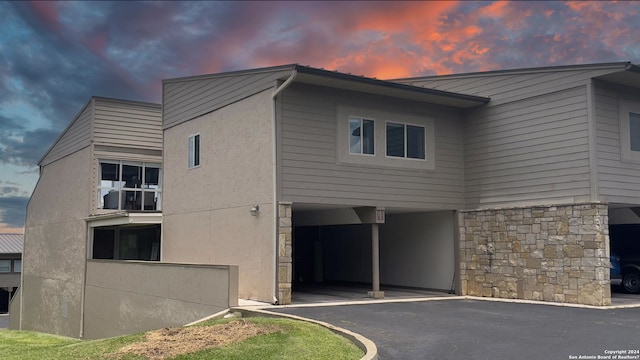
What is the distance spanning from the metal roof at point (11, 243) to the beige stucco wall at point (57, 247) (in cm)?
1787

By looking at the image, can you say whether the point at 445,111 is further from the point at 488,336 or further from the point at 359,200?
the point at 488,336

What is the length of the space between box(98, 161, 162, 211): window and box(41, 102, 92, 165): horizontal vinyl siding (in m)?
1.43

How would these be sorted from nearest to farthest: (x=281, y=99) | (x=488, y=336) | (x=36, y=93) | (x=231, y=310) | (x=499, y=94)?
(x=488, y=336) → (x=231, y=310) → (x=281, y=99) → (x=499, y=94) → (x=36, y=93)

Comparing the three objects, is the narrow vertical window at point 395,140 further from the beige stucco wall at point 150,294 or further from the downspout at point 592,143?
the beige stucco wall at point 150,294

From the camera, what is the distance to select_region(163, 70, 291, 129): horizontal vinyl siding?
50.6ft

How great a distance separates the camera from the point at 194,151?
725 inches

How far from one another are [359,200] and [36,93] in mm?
12234

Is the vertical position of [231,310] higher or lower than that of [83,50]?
lower

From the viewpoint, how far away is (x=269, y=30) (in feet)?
53.5

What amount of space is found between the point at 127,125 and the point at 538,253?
15816 mm

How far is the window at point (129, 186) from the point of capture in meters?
22.6

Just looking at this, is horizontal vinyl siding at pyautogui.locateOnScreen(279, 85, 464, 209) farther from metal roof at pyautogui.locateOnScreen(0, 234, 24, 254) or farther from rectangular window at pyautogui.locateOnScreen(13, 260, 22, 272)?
rectangular window at pyautogui.locateOnScreen(13, 260, 22, 272)

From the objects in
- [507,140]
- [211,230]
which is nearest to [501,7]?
[507,140]

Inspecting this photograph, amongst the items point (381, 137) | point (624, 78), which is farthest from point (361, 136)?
point (624, 78)
